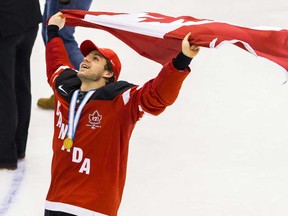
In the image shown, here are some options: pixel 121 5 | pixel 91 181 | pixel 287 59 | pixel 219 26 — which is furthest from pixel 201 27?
pixel 121 5

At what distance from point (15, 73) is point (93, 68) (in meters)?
1.29

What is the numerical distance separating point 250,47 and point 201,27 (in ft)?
0.75

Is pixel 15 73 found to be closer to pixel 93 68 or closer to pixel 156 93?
pixel 93 68

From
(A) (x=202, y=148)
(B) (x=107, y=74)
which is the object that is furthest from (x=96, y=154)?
(A) (x=202, y=148)

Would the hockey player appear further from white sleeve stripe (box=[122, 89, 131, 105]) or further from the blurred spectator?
the blurred spectator

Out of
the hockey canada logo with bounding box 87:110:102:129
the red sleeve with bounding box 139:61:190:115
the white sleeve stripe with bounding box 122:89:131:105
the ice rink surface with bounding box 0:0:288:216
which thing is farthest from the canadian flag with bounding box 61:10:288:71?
the ice rink surface with bounding box 0:0:288:216

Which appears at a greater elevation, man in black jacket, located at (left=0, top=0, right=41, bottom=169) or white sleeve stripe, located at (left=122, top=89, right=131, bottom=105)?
white sleeve stripe, located at (left=122, top=89, right=131, bottom=105)

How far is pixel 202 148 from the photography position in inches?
175

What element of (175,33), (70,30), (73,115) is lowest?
(70,30)

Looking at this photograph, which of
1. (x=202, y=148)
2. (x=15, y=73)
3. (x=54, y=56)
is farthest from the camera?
(x=202, y=148)

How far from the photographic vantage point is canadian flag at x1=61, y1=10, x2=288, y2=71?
2768 millimetres

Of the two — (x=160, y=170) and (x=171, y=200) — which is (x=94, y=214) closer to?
(x=171, y=200)

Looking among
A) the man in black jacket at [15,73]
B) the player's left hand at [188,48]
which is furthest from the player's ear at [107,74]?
the man in black jacket at [15,73]

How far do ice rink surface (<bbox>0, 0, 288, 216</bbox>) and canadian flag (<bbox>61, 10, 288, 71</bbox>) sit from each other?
651 mm
